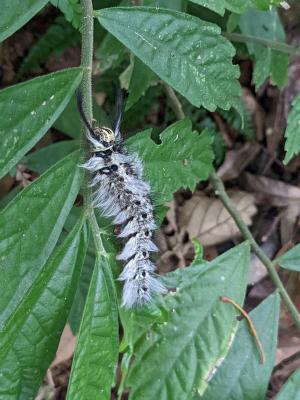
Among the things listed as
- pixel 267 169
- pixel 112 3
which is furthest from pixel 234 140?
pixel 112 3

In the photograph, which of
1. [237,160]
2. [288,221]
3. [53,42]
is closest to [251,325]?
[288,221]

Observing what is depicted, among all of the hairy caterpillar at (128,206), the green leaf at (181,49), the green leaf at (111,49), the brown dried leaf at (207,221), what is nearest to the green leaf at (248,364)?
the hairy caterpillar at (128,206)

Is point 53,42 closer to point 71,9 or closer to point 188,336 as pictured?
point 71,9

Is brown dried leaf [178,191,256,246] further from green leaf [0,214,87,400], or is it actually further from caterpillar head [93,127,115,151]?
green leaf [0,214,87,400]

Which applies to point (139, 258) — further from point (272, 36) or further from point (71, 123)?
point (272, 36)

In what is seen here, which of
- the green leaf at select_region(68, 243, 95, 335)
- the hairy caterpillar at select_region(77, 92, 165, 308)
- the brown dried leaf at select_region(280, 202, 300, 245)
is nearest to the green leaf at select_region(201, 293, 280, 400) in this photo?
the hairy caterpillar at select_region(77, 92, 165, 308)

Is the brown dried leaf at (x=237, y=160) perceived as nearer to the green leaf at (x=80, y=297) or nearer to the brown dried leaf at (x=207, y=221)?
the brown dried leaf at (x=207, y=221)
